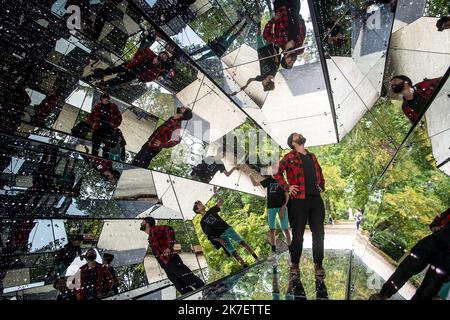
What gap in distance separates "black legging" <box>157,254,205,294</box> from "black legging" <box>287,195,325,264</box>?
3.66 feet

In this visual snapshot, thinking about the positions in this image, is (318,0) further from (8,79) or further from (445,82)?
(8,79)

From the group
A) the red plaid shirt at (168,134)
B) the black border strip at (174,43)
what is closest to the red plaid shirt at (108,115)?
the red plaid shirt at (168,134)

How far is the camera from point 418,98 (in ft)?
7.27

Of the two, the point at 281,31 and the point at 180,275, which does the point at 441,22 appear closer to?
the point at 281,31

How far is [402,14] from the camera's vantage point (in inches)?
78.5

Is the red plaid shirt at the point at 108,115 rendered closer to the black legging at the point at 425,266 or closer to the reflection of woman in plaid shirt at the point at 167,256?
the reflection of woman in plaid shirt at the point at 167,256

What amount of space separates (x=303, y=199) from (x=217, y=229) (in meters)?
1.48

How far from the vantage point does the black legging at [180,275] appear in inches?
129

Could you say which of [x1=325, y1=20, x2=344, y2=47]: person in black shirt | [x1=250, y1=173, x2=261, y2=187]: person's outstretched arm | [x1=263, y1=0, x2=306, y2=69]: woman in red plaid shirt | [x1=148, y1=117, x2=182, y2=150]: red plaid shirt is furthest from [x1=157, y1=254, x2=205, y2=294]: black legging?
[x1=325, y1=20, x2=344, y2=47]: person in black shirt

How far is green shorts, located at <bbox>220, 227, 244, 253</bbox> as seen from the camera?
441 cm

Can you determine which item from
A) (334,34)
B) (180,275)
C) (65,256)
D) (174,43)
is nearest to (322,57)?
(334,34)

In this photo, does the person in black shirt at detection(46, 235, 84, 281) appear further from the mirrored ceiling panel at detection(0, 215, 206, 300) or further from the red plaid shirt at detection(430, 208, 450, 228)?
the red plaid shirt at detection(430, 208, 450, 228)

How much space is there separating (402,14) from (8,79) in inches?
99.4
